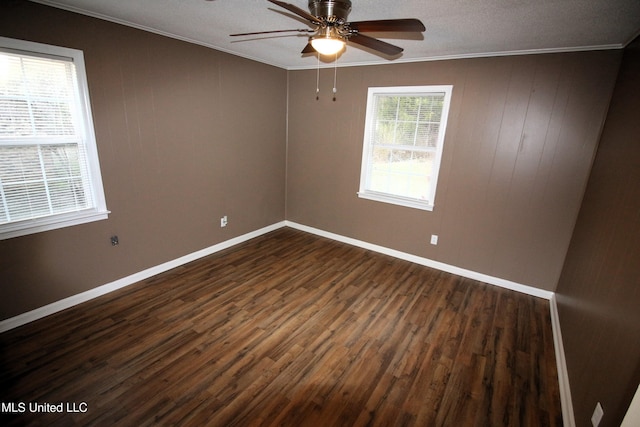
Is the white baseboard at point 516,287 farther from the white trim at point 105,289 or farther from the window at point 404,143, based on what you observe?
the white trim at point 105,289

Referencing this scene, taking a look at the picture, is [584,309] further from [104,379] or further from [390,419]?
[104,379]

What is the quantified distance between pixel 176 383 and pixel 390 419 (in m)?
1.44

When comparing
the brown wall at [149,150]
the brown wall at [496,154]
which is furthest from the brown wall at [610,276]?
the brown wall at [149,150]

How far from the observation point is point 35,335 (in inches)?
92.0

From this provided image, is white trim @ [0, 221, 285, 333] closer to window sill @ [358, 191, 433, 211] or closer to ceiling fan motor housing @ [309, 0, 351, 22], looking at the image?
window sill @ [358, 191, 433, 211]

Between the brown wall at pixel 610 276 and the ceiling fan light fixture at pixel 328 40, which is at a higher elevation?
the ceiling fan light fixture at pixel 328 40

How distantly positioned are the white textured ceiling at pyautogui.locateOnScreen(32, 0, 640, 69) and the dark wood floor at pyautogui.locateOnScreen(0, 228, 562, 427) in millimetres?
2361

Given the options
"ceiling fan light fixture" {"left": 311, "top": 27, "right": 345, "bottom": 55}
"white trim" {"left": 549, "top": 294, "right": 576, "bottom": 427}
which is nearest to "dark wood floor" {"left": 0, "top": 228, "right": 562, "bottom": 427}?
"white trim" {"left": 549, "top": 294, "right": 576, "bottom": 427}

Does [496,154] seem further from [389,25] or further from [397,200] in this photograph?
[389,25]

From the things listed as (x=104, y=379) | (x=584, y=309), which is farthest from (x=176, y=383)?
(x=584, y=309)

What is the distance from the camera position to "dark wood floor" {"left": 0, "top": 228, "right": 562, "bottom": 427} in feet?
6.02

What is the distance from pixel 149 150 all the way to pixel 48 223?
1077 mm

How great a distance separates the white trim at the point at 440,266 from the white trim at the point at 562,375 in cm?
32

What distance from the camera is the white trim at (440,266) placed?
3.30 metres
